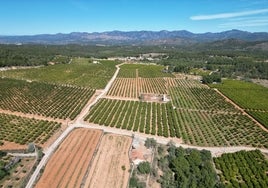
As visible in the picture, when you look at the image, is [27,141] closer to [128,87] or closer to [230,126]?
[230,126]

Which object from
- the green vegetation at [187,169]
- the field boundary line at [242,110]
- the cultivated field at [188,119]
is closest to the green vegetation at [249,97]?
the field boundary line at [242,110]

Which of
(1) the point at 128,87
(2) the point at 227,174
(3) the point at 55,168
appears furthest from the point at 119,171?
(1) the point at 128,87

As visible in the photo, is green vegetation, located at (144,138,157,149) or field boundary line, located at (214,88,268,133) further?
field boundary line, located at (214,88,268,133)

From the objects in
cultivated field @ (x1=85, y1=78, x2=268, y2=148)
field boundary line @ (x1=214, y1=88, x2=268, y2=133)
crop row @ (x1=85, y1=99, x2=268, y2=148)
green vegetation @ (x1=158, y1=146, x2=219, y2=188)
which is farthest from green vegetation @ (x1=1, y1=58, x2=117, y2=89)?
green vegetation @ (x1=158, y1=146, x2=219, y2=188)

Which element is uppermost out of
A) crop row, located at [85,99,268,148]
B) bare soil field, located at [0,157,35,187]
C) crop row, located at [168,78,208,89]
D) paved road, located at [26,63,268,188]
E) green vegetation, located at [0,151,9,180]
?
green vegetation, located at [0,151,9,180]

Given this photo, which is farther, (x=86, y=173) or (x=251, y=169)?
(x=251, y=169)

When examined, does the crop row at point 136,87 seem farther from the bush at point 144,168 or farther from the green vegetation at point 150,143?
the bush at point 144,168

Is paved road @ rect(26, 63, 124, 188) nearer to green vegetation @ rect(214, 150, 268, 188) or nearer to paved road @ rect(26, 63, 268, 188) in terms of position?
paved road @ rect(26, 63, 268, 188)
